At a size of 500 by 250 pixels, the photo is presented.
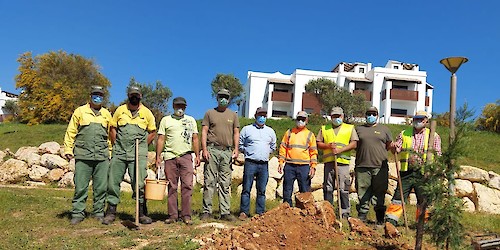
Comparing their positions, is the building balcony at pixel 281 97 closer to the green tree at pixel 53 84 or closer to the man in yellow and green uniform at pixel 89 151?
the green tree at pixel 53 84

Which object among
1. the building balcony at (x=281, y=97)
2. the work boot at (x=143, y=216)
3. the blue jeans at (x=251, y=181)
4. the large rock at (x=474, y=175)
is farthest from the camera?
the building balcony at (x=281, y=97)

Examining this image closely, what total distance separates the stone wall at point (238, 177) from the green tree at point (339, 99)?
63.6ft

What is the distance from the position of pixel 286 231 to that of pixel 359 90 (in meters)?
37.1

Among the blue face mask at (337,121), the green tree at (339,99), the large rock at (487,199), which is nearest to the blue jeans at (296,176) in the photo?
the blue face mask at (337,121)

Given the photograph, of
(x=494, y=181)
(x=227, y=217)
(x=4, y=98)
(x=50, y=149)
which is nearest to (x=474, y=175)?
(x=494, y=181)

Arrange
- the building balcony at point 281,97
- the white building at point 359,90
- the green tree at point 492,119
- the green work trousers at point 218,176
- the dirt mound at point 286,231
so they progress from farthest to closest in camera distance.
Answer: the building balcony at point 281,97
the white building at point 359,90
the green tree at point 492,119
the green work trousers at point 218,176
the dirt mound at point 286,231

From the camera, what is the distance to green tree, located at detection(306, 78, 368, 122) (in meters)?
34.1

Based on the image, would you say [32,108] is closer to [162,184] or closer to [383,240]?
[162,184]

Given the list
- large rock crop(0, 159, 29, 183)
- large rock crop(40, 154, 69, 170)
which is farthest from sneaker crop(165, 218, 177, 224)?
large rock crop(0, 159, 29, 183)

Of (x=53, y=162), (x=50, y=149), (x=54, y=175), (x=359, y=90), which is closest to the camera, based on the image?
(x=54, y=175)

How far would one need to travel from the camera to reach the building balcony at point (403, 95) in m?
41.1

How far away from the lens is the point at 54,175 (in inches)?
534

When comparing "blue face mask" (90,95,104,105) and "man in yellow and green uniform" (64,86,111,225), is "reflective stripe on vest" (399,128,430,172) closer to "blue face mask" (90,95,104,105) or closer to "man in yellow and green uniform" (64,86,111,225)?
"man in yellow and green uniform" (64,86,111,225)

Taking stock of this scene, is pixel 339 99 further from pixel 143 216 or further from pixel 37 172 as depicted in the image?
pixel 143 216
